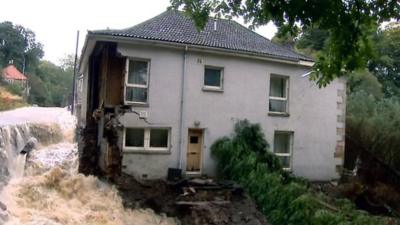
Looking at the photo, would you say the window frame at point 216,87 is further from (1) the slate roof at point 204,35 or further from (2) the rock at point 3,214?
(2) the rock at point 3,214

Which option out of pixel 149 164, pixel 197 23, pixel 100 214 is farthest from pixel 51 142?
pixel 197 23

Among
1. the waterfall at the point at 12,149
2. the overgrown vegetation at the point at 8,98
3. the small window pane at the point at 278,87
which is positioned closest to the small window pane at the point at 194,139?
the small window pane at the point at 278,87

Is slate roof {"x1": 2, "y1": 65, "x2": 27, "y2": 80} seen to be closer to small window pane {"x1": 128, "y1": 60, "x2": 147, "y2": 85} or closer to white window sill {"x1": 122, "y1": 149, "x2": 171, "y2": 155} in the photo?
small window pane {"x1": 128, "y1": 60, "x2": 147, "y2": 85}

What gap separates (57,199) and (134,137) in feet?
11.4

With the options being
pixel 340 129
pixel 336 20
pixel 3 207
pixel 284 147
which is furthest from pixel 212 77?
pixel 336 20

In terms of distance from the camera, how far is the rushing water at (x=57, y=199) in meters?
12.7

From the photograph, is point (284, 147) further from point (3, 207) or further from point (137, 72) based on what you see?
point (3, 207)

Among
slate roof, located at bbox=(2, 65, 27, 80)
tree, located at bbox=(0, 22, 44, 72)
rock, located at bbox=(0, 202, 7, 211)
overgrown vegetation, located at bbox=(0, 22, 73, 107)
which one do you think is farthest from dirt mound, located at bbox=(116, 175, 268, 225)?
tree, located at bbox=(0, 22, 44, 72)

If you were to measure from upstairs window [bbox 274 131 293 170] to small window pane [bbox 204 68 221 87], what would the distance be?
375 cm

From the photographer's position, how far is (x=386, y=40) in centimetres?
3334

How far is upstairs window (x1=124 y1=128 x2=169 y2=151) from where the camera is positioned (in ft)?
51.8

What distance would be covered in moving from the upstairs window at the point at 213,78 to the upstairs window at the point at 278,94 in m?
2.65

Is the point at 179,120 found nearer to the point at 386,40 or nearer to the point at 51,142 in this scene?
the point at 51,142

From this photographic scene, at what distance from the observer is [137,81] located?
1593cm
